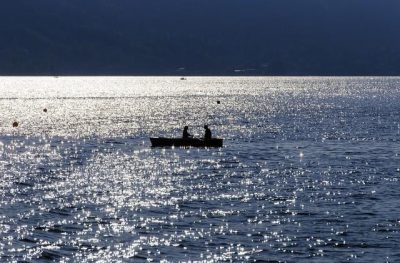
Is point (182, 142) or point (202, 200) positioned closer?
point (202, 200)

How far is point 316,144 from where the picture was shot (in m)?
114

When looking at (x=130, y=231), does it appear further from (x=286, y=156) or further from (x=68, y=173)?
(x=286, y=156)

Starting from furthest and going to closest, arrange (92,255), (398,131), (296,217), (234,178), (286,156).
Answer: (398,131) < (286,156) < (234,178) < (296,217) < (92,255)

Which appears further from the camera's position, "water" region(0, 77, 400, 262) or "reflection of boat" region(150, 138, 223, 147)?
"reflection of boat" region(150, 138, 223, 147)

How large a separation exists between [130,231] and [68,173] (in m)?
31.2

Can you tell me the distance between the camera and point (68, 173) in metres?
80.9

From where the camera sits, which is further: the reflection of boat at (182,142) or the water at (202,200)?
the reflection of boat at (182,142)

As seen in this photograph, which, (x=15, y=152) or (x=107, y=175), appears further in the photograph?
(x=15, y=152)

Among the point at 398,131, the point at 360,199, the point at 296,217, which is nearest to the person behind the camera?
the point at 296,217

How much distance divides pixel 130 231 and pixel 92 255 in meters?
6.45

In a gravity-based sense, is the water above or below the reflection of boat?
below

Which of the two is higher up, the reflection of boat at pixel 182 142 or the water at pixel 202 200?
the reflection of boat at pixel 182 142

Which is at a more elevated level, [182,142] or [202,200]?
[182,142]

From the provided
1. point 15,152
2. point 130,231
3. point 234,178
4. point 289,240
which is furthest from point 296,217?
point 15,152
